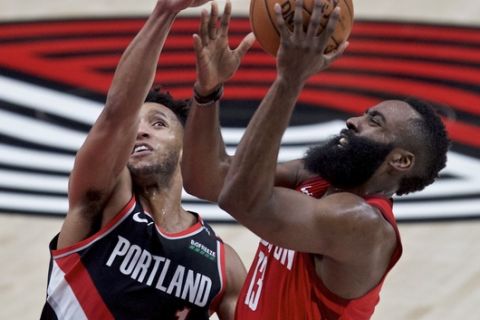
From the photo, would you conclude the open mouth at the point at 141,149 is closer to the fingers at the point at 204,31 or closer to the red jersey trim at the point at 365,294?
the fingers at the point at 204,31

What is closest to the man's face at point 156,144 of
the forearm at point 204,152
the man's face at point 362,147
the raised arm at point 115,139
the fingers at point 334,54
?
the raised arm at point 115,139

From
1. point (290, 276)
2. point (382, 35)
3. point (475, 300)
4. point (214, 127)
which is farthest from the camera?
point (382, 35)

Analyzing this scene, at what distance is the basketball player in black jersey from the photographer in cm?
415

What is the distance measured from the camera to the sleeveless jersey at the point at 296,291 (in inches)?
153

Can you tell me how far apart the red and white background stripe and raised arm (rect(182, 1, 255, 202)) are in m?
3.13

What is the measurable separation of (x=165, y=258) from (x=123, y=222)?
0.77 feet

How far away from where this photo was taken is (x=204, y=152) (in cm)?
432

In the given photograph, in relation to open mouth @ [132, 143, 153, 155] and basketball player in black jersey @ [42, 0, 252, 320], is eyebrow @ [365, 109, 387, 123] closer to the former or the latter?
basketball player in black jersey @ [42, 0, 252, 320]

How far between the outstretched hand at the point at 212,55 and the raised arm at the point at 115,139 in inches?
5.6

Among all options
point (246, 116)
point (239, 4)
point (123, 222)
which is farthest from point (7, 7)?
point (123, 222)

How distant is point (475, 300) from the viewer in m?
6.55

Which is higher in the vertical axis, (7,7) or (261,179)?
(261,179)

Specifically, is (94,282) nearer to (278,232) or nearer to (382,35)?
(278,232)

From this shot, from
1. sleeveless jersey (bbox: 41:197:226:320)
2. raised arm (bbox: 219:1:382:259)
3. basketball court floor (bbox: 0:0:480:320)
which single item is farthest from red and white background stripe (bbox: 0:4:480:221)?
raised arm (bbox: 219:1:382:259)
